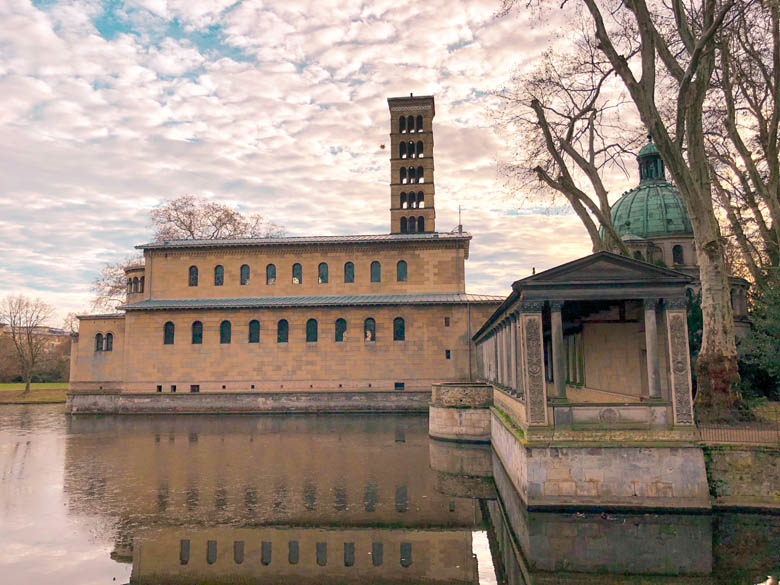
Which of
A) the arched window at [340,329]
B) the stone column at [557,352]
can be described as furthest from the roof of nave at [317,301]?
the stone column at [557,352]

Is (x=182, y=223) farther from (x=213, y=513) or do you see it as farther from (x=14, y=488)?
(x=213, y=513)

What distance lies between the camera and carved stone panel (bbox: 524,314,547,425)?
52.3ft

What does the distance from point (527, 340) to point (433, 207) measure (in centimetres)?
3350

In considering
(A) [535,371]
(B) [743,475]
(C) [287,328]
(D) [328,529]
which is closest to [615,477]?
(A) [535,371]

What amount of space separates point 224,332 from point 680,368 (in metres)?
34.5

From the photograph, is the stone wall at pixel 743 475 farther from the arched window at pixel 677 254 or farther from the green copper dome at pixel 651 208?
the green copper dome at pixel 651 208

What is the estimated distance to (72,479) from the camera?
790 inches

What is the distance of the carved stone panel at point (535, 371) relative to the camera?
1593 cm

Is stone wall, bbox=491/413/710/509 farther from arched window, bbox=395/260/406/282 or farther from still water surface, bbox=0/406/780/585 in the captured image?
arched window, bbox=395/260/406/282

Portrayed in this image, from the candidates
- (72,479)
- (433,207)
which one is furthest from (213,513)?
(433,207)

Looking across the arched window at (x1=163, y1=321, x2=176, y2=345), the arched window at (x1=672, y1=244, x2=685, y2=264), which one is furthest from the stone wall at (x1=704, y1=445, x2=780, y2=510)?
the arched window at (x1=163, y1=321, x2=176, y2=345)

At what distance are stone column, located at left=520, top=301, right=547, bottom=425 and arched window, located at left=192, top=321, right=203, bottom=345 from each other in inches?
1288

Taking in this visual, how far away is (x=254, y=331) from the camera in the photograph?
143 ft

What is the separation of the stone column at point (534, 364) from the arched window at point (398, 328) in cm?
2594
